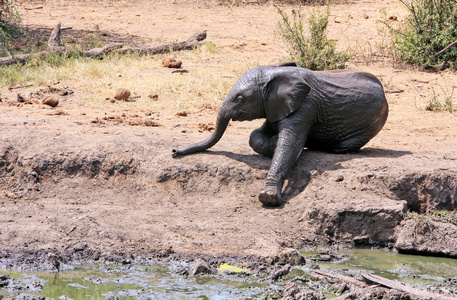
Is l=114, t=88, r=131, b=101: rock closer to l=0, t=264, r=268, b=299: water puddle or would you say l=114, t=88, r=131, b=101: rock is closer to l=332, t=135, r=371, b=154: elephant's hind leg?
l=332, t=135, r=371, b=154: elephant's hind leg

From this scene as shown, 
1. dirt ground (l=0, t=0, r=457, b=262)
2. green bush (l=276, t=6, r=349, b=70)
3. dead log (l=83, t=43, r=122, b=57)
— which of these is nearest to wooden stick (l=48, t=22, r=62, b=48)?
dead log (l=83, t=43, r=122, b=57)

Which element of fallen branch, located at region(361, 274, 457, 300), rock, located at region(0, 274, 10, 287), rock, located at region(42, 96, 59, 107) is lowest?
rock, located at region(42, 96, 59, 107)

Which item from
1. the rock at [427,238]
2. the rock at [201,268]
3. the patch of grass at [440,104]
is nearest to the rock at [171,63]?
the patch of grass at [440,104]

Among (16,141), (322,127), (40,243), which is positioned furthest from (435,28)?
(40,243)

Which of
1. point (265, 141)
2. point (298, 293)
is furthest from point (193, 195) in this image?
point (298, 293)

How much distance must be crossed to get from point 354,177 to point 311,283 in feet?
6.17

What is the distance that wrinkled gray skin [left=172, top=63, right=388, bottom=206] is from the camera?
6680 mm

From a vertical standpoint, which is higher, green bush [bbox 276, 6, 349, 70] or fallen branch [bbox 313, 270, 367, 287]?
green bush [bbox 276, 6, 349, 70]

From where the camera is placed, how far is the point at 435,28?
12086 millimetres

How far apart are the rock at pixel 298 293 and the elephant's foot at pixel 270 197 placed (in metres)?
1.78

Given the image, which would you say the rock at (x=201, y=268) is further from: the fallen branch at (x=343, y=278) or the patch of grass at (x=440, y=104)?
the patch of grass at (x=440, y=104)

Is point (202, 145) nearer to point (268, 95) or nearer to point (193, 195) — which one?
point (193, 195)

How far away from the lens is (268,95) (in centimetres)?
673

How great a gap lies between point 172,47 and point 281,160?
24.5 ft
